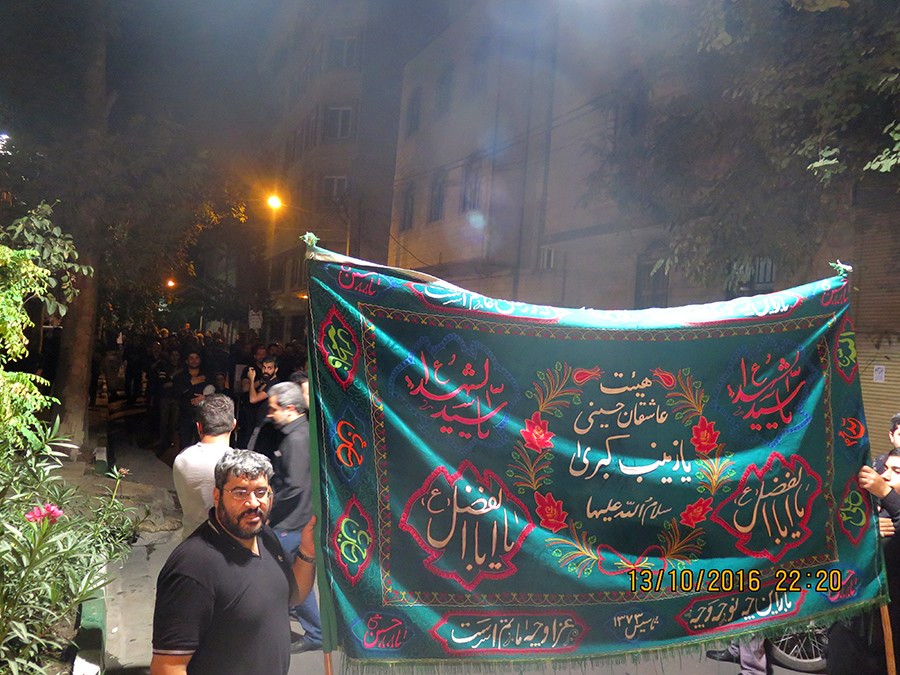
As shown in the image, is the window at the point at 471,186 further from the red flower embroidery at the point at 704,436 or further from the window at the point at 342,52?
the red flower embroidery at the point at 704,436

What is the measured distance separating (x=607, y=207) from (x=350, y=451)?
42.5ft

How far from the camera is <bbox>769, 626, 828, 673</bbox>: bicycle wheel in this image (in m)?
5.25

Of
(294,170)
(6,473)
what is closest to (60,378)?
(6,473)

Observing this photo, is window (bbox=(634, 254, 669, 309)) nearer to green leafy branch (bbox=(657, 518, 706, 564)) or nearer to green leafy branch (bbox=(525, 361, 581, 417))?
green leafy branch (bbox=(657, 518, 706, 564))

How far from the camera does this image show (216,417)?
438cm

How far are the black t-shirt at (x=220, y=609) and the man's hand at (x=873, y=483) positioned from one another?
2.83 metres

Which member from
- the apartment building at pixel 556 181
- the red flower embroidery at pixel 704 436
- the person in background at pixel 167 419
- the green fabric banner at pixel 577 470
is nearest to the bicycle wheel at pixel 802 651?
the green fabric banner at pixel 577 470

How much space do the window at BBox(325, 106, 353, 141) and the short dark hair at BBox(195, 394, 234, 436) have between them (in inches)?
1302

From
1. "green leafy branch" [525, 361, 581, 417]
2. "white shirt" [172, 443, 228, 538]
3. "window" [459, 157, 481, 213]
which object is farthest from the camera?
"window" [459, 157, 481, 213]

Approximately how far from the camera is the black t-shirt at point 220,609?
2633mm

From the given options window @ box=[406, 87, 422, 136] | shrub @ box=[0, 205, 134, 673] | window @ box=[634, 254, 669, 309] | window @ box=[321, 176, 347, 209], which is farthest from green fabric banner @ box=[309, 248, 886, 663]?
window @ box=[321, 176, 347, 209]

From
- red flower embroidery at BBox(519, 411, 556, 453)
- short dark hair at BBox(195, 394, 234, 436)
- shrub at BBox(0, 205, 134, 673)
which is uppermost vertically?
red flower embroidery at BBox(519, 411, 556, 453)

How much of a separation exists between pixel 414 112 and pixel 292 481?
2349 cm

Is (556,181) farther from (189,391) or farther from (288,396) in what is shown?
(288,396)
